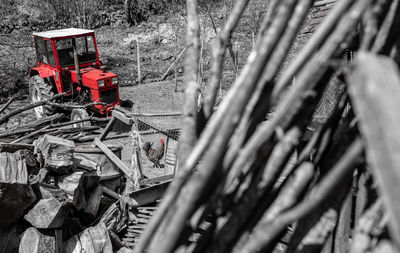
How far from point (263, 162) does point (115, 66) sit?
666 inches

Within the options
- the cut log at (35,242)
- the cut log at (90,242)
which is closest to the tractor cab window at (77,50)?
the cut log at (90,242)

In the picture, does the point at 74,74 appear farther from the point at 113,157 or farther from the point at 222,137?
the point at 222,137

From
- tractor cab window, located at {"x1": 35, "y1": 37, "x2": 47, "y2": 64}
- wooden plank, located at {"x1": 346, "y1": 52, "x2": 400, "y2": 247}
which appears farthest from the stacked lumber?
tractor cab window, located at {"x1": 35, "y1": 37, "x2": 47, "y2": 64}

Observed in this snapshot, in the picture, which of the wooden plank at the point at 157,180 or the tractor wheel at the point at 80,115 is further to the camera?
the tractor wheel at the point at 80,115

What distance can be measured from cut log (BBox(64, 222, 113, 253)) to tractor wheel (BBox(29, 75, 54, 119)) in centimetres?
585

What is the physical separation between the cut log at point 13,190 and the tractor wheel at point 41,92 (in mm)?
5692

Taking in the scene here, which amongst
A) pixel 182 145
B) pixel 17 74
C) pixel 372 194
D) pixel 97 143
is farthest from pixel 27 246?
pixel 17 74

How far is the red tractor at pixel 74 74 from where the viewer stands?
9.12 metres

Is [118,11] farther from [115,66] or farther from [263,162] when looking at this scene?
[263,162]

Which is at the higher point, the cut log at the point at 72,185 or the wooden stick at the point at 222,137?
the wooden stick at the point at 222,137

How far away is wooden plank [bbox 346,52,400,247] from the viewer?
765mm

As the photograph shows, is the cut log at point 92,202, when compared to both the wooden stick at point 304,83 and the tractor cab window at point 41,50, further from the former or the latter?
the tractor cab window at point 41,50

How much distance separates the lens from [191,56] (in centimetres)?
145

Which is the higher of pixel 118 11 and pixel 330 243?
pixel 330 243
